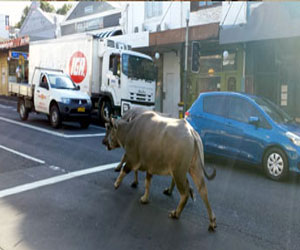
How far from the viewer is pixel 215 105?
8.85m

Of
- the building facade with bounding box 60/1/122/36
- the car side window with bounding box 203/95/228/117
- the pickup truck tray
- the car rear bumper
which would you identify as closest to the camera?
the car rear bumper

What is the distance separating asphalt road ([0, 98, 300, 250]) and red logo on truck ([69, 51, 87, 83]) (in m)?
9.11

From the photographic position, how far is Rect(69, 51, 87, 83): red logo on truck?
17125 millimetres

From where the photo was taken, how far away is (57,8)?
2211 inches

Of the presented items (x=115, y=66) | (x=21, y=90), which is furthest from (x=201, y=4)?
(x=21, y=90)

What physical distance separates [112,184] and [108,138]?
896 mm

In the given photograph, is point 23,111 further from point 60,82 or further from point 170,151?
point 170,151

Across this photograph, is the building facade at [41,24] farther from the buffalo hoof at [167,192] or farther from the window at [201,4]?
the buffalo hoof at [167,192]

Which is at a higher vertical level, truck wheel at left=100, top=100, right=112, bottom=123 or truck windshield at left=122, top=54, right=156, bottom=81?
truck windshield at left=122, top=54, right=156, bottom=81

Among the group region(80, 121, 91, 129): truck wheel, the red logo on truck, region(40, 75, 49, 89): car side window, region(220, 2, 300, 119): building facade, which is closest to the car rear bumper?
region(220, 2, 300, 119): building facade

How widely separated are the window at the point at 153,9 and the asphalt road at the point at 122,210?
46.7 feet

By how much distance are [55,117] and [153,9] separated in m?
10.9

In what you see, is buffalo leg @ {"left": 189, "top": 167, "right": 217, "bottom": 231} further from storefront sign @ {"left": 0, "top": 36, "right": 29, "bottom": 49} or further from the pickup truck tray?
storefront sign @ {"left": 0, "top": 36, "right": 29, "bottom": 49}

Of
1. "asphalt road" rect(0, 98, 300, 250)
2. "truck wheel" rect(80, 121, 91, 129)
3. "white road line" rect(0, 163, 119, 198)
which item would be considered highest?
"truck wheel" rect(80, 121, 91, 129)
